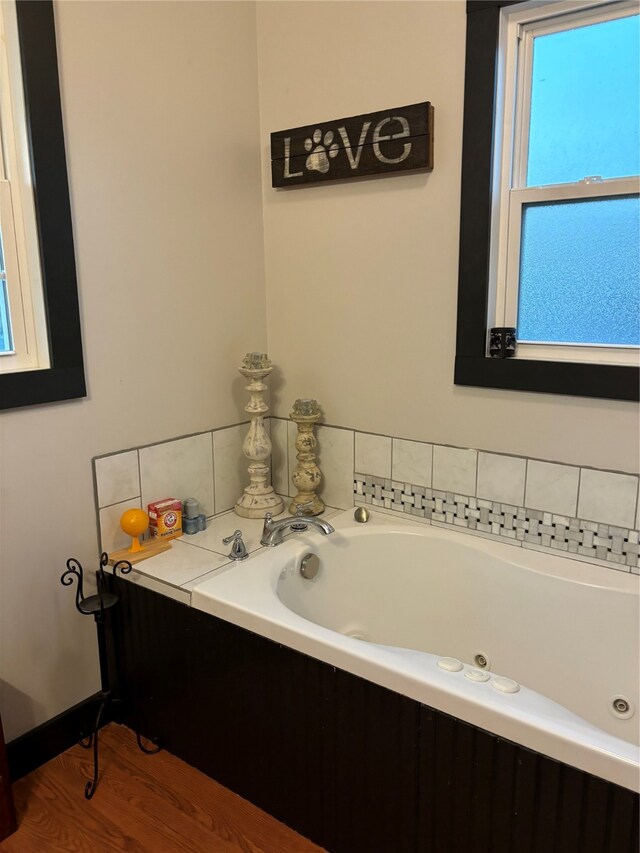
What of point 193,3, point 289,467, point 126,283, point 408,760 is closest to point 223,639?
point 408,760

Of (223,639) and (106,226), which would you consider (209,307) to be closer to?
(106,226)

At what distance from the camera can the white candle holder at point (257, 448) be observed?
2232mm

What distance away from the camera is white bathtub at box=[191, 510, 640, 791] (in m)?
1.23

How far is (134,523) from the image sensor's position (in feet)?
6.21

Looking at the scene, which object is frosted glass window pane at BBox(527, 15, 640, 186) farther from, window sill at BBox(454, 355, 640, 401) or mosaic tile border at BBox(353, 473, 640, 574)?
mosaic tile border at BBox(353, 473, 640, 574)

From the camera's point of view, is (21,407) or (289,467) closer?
(21,407)

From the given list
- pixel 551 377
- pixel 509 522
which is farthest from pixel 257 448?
pixel 551 377

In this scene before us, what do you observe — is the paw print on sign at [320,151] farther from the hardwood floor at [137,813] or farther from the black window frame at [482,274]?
the hardwood floor at [137,813]

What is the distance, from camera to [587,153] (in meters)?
1.71

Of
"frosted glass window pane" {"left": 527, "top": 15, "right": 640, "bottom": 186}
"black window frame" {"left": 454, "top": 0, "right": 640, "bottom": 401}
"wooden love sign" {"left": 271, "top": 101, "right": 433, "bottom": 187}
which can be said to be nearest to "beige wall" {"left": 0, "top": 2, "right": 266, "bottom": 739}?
"wooden love sign" {"left": 271, "top": 101, "right": 433, "bottom": 187}

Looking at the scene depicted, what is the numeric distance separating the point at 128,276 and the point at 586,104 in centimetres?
141

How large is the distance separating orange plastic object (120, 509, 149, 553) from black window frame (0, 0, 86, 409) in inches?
15.6

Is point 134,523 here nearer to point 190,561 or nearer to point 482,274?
point 190,561

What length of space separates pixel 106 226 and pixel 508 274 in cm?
121
